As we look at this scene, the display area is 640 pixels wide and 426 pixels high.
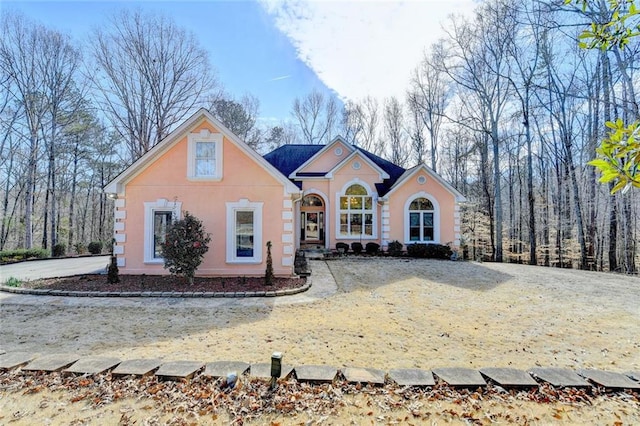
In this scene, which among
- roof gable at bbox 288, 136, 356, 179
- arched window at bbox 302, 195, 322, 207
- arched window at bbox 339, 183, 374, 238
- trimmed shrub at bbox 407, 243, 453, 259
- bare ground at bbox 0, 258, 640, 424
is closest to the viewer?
bare ground at bbox 0, 258, 640, 424

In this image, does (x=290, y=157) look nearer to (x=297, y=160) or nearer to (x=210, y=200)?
(x=297, y=160)

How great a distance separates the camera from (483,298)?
8.15m

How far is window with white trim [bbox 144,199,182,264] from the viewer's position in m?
9.82

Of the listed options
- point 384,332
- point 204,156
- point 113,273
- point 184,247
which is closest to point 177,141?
point 204,156

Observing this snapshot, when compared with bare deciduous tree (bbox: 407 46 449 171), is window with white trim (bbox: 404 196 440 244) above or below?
below

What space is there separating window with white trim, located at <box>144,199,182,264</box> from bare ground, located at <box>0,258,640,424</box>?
3054 millimetres

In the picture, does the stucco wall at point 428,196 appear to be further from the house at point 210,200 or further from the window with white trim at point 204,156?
the window with white trim at point 204,156

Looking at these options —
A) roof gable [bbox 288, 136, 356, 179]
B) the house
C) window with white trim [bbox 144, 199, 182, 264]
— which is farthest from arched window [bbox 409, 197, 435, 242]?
window with white trim [bbox 144, 199, 182, 264]

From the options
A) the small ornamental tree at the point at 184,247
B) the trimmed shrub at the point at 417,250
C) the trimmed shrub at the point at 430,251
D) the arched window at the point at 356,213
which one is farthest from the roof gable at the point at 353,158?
the small ornamental tree at the point at 184,247

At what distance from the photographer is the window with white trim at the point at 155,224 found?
982cm

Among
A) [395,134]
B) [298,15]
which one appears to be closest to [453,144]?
[395,134]

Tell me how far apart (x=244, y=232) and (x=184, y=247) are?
2099 millimetres

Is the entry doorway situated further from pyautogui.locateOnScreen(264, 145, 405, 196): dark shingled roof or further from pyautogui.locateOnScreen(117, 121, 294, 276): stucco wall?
pyautogui.locateOnScreen(117, 121, 294, 276): stucco wall

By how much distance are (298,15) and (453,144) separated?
2403cm
